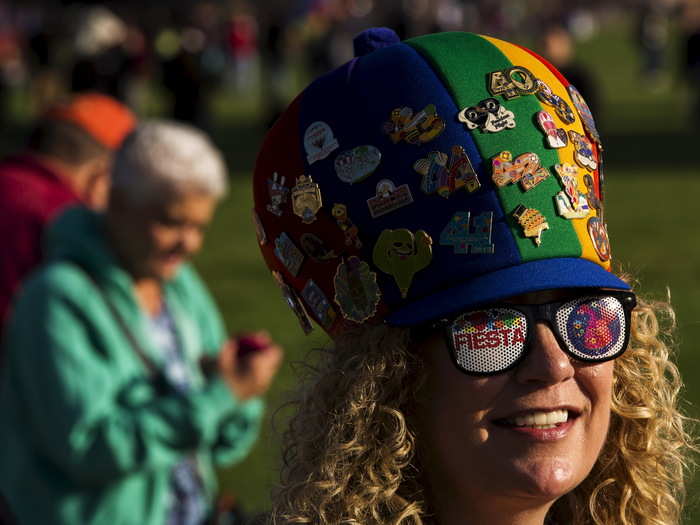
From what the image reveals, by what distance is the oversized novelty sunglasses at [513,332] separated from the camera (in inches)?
85.3

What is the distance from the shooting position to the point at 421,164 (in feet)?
7.20

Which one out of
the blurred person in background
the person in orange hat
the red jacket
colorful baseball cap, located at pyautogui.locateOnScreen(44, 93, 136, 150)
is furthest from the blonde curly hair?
the blurred person in background

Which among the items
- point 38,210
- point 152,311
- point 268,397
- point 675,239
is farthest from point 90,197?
point 675,239

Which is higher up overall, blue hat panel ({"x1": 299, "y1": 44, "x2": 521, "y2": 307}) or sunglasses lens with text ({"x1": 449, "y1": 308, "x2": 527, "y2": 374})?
blue hat panel ({"x1": 299, "y1": 44, "x2": 521, "y2": 307})

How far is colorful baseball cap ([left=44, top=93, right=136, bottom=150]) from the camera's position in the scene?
226 inches

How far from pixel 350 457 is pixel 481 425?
25cm

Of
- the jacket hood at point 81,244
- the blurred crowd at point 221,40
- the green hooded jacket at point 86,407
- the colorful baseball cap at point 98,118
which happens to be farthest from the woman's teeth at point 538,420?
the blurred crowd at point 221,40

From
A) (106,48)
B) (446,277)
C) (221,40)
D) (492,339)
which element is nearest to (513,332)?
(492,339)

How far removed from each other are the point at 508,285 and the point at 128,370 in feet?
8.28

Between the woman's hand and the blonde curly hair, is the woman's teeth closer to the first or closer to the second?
the blonde curly hair

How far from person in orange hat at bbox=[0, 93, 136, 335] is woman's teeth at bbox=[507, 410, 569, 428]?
3.45 meters

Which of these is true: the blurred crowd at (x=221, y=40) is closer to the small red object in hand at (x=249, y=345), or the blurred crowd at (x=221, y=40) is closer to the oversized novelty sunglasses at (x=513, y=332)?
the small red object in hand at (x=249, y=345)

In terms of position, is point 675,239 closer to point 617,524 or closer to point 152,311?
point 152,311

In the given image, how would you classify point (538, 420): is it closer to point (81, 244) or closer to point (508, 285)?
point (508, 285)
